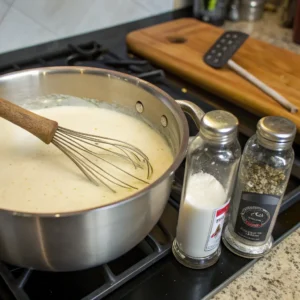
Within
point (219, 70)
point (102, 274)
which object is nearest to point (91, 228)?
point (102, 274)

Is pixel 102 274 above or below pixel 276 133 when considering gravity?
below

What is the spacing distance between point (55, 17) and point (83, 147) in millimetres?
532

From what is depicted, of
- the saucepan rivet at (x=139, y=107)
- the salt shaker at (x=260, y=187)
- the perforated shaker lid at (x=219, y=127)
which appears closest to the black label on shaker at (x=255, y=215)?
the salt shaker at (x=260, y=187)

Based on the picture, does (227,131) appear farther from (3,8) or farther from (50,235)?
(3,8)

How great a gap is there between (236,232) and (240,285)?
74 mm

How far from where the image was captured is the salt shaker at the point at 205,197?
0.54 meters

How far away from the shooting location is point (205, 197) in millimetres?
550

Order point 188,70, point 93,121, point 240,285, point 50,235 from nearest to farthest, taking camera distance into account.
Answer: point 50,235, point 240,285, point 93,121, point 188,70

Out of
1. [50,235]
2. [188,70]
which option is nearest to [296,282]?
[50,235]

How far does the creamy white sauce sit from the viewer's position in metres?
0.61

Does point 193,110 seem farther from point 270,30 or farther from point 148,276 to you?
point 270,30

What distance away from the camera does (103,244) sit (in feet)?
1.61

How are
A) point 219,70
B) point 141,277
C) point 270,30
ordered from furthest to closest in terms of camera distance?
point 270,30 < point 219,70 < point 141,277

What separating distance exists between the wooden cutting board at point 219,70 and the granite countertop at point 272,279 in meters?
0.29
